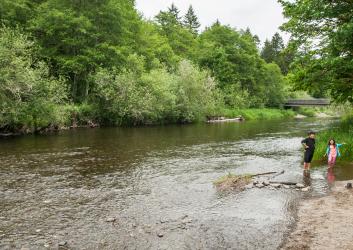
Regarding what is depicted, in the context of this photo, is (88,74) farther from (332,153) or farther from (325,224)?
(325,224)

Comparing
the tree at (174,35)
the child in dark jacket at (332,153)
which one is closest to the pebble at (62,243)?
the child in dark jacket at (332,153)

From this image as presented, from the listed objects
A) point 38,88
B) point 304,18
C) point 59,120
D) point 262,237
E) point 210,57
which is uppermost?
point 210,57

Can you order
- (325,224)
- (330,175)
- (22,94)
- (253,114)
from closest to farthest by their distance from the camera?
(325,224)
(330,175)
(22,94)
(253,114)

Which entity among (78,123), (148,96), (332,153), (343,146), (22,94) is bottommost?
(332,153)

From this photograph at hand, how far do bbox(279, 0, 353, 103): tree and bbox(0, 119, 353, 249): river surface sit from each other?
597 cm

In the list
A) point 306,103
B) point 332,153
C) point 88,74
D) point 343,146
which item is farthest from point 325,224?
point 306,103

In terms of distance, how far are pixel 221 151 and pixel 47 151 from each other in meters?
13.5

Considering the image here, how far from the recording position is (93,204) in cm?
1406

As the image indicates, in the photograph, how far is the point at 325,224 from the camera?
1109 cm

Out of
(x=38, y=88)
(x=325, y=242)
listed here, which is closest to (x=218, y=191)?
(x=325, y=242)

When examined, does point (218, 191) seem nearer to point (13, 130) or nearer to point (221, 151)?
point (221, 151)

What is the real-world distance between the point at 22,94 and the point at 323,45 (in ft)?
101

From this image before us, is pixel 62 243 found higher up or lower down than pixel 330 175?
lower down

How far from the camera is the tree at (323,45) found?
75.3 ft
